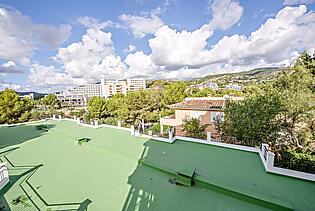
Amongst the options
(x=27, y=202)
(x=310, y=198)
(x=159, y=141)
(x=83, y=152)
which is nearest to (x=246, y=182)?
(x=310, y=198)

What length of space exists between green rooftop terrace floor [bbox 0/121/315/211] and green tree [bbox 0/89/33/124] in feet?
53.2

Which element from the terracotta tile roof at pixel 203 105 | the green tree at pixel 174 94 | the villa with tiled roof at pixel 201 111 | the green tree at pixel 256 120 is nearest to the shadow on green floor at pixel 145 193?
the green tree at pixel 256 120

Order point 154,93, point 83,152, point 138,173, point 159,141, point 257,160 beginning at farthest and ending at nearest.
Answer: point 154,93
point 159,141
point 83,152
point 257,160
point 138,173

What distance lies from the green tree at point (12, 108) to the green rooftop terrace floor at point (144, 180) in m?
16.2

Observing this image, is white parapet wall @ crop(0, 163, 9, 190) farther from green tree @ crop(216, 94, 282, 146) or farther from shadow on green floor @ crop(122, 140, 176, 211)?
green tree @ crop(216, 94, 282, 146)

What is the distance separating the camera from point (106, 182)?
5.59 metres

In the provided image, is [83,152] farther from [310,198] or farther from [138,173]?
[310,198]

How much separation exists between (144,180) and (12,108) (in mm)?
24561

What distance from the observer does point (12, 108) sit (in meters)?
21.9

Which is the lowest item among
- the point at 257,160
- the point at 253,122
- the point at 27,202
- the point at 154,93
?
the point at 27,202

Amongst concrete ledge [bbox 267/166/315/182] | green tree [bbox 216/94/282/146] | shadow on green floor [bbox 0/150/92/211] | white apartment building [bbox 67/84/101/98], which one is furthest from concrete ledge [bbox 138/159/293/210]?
white apartment building [bbox 67/84/101/98]

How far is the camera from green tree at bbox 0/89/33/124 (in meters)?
21.2

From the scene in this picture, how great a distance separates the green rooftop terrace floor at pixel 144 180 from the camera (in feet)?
14.7

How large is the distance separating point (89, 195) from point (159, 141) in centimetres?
553
